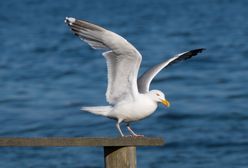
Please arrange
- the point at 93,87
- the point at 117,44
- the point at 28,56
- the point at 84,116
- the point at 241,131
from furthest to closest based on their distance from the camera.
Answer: the point at 28,56, the point at 93,87, the point at 84,116, the point at 241,131, the point at 117,44

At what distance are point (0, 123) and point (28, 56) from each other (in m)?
10.0

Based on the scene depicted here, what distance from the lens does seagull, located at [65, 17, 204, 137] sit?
7426mm

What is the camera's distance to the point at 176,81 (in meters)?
19.9

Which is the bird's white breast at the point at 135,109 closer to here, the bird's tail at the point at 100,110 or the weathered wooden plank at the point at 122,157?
the bird's tail at the point at 100,110

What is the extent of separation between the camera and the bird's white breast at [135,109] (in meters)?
7.47

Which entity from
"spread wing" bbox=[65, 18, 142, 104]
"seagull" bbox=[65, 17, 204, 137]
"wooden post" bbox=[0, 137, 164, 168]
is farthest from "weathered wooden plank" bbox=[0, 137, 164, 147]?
"spread wing" bbox=[65, 18, 142, 104]

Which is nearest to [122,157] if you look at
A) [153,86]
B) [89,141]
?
[89,141]

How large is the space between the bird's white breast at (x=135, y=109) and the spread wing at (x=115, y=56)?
10 centimetres

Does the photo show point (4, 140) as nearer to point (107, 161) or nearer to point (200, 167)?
point (107, 161)

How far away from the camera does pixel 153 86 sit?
19.0 metres

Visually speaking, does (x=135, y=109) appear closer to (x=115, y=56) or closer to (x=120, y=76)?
(x=120, y=76)

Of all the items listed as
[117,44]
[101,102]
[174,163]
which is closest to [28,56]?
[101,102]

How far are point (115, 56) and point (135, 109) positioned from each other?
51 centimetres

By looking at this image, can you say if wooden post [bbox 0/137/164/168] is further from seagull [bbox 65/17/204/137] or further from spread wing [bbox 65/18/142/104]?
spread wing [bbox 65/18/142/104]
